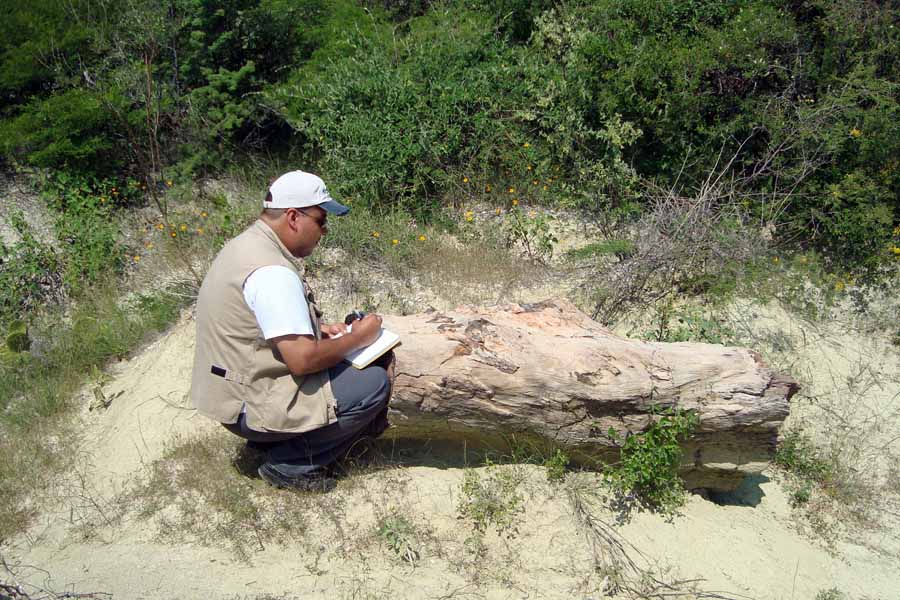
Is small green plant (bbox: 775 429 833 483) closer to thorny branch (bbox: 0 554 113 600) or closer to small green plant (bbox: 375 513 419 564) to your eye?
small green plant (bbox: 375 513 419 564)

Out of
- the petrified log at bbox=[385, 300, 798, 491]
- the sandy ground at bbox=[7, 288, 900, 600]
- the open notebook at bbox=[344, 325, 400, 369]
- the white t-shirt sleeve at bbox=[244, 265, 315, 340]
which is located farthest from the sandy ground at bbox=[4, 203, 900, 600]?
the white t-shirt sleeve at bbox=[244, 265, 315, 340]

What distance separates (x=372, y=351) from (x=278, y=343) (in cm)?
52

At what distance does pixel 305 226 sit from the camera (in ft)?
11.6

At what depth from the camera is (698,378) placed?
3762 millimetres

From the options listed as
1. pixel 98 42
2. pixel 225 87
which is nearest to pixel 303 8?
pixel 225 87

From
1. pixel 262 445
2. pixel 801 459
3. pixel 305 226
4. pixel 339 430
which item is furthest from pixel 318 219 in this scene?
pixel 801 459

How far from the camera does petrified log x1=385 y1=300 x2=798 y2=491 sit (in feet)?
12.3

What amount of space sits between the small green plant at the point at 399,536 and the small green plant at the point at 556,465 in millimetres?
825

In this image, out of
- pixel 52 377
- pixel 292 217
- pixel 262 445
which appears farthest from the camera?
pixel 52 377

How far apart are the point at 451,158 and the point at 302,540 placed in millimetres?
4068

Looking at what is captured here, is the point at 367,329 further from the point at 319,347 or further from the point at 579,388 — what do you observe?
the point at 579,388

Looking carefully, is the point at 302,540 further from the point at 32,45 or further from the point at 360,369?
the point at 32,45

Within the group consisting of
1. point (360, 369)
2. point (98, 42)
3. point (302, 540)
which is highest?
point (98, 42)

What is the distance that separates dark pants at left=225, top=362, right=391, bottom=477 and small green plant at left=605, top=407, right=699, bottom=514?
1.26m
